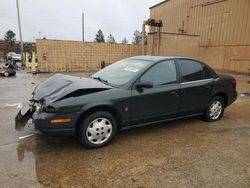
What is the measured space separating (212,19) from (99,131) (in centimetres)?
1645

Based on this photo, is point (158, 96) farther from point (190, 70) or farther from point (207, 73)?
point (207, 73)

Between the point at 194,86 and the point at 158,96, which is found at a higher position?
the point at 194,86

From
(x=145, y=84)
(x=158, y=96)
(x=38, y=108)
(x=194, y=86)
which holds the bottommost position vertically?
(x=38, y=108)

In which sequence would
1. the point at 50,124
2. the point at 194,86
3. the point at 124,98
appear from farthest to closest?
the point at 194,86, the point at 124,98, the point at 50,124

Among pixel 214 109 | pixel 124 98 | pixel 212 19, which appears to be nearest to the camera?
pixel 124 98

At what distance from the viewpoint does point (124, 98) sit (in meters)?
3.57

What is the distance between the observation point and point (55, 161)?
308cm

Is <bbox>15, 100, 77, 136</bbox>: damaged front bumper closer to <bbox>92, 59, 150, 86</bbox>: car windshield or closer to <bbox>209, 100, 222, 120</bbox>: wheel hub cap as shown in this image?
<bbox>92, 59, 150, 86</bbox>: car windshield

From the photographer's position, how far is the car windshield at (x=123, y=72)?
152 inches

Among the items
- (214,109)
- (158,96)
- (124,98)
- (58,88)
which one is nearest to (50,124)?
(58,88)

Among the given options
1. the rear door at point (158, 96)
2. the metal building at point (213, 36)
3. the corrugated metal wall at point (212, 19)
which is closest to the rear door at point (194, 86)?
the rear door at point (158, 96)

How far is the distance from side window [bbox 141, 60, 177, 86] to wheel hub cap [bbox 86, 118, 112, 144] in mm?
1031

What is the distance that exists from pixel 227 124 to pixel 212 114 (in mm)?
380

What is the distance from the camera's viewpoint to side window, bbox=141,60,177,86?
12.9ft
